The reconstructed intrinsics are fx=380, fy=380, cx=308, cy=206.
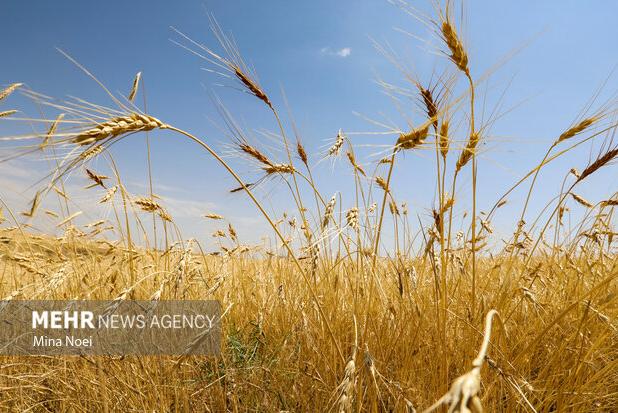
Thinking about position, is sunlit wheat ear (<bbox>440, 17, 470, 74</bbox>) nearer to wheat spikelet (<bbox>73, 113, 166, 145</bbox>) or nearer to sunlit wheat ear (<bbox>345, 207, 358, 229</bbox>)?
sunlit wheat ear (<bbox>345, 207, 358, 229</bbox>)

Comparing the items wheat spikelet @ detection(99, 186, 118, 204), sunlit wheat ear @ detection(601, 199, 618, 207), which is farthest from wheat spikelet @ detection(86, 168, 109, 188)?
sunlit wheat ear @ detection(601, 199, 618, 207)

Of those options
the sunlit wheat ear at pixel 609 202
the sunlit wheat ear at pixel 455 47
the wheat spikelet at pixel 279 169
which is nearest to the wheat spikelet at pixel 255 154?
the wheat spikelet at pixel 279 169

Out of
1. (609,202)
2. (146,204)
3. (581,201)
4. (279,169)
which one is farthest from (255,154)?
(581,201)

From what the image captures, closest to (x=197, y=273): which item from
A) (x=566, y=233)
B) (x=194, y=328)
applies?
(x=194, y=328)

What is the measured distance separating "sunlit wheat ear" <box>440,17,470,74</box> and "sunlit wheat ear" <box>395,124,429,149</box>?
0.39m

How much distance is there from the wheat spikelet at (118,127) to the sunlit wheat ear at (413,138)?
2.88 ft

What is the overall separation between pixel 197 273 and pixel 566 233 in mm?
3620

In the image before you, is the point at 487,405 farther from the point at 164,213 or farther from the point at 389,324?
the point at 164,213

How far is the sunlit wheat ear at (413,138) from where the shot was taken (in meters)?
1.46

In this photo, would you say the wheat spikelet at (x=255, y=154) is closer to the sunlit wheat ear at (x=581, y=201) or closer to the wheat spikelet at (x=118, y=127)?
the wheat spikelet at (x=118, y=127)

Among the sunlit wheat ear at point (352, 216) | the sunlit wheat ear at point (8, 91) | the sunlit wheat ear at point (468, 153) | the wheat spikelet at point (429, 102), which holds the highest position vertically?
the sunlit wheat ear at point (8, 91)

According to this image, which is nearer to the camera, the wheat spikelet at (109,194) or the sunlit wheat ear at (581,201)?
the wheat spikelet at (109,194)

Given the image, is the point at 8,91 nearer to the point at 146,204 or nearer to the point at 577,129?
the point at 146,204

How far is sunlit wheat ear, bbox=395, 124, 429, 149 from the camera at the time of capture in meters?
1.46
